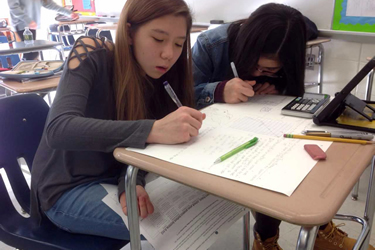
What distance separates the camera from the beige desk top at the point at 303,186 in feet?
1.49

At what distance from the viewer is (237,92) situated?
0.99 metres

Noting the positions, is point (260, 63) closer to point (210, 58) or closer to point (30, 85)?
point (210, 58)

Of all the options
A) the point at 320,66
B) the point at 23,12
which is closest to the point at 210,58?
the point at 320,66

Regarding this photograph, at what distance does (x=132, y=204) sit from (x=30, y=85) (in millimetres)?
1260

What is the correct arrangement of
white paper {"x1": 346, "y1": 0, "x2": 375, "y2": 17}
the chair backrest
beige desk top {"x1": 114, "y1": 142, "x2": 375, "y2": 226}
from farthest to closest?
white paper {"x1": 346, "y1": 0, "x2": 375, "y2": 17} → the chair backrest → beige desk top {"x1": 114, "y1": 142, "x2": 375, "y2": 226}

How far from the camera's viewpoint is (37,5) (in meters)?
3.91

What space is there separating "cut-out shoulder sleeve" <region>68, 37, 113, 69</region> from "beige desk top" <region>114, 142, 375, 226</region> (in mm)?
302

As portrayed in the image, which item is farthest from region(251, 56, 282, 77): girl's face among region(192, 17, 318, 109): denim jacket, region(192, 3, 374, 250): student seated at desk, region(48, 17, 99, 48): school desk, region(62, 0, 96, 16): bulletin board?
region(62, 0, 96, 16): bulletin board

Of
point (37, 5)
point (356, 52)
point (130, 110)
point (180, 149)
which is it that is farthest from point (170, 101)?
point (37, 5)

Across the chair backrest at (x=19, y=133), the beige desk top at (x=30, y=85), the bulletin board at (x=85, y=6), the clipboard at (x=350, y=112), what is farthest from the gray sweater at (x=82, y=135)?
the bulletin board at (x=85, y=6)

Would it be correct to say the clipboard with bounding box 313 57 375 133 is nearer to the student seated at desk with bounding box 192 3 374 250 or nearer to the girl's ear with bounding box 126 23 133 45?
the student seated at desk with bounding box 192 3 374 250

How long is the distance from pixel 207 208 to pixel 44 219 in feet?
1.46

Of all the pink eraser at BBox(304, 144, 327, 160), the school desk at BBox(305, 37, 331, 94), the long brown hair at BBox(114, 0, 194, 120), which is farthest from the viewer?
the school desk at BBox(305, 37, 331, 94)

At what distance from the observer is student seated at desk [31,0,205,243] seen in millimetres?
768
